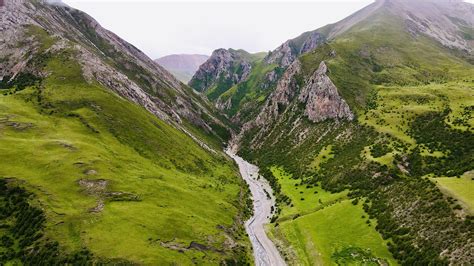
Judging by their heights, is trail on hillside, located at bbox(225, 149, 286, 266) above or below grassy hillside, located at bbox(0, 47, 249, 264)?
below

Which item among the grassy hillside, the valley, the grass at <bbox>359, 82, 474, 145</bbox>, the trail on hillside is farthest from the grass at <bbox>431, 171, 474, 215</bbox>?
the grassy hillside

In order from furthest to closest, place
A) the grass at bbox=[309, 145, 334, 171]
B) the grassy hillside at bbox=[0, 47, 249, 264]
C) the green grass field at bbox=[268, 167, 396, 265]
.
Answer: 1. the grass at bbox=[309, 145, 334, 171]
2. the green grass field at bbox=[268, 167, 396, 265]
3. the grassy hillside at bbox=[0, 47, 249, 264]

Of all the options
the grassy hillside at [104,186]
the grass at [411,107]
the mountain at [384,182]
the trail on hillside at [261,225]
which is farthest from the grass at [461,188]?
the grassy hillside at [104,186]

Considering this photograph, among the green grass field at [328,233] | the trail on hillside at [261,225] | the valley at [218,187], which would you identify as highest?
the valley at [218,187]

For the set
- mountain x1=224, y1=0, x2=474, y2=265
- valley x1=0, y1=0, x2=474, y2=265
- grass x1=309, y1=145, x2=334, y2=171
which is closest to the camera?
valley x1=0, y1=0, x2=474, y2=265

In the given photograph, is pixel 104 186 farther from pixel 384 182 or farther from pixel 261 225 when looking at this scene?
pixel 384 182

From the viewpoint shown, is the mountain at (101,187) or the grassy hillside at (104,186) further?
the grassy hillside at (104,186)

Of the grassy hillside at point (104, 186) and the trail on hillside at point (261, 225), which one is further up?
the grassy hillside at point (104, 186)

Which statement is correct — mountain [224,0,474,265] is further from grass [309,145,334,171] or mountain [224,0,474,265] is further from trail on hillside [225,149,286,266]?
trail on hillside [225,149,286,266]

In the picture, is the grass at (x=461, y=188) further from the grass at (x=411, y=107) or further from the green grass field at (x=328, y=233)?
the grass at (x=411, y=107)
